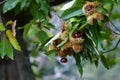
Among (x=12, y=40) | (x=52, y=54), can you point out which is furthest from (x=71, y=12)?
(x=12, y=40)

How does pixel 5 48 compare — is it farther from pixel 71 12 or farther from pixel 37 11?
pixel 71 12

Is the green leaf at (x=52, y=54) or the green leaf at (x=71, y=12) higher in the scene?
the green leaf at (x=71, y=12)

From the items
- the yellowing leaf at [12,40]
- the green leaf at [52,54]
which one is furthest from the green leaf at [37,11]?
the green leaf at [52,54]

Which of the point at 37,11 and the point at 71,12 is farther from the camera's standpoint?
the point at 37,11

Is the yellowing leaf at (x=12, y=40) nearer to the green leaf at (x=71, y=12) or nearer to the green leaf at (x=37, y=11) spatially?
the green leaf at (x=37, y=11)

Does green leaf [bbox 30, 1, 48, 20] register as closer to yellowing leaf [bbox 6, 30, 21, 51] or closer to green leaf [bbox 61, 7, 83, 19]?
yellowing leaf [bbox 6, 30, 21, 51]

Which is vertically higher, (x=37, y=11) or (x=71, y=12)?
(x=71, y=12)

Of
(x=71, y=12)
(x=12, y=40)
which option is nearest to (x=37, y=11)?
(x=12, y=40)

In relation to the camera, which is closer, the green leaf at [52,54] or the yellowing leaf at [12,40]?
the green leaf at [52,54]

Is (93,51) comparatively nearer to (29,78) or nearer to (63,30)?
(63,30)
